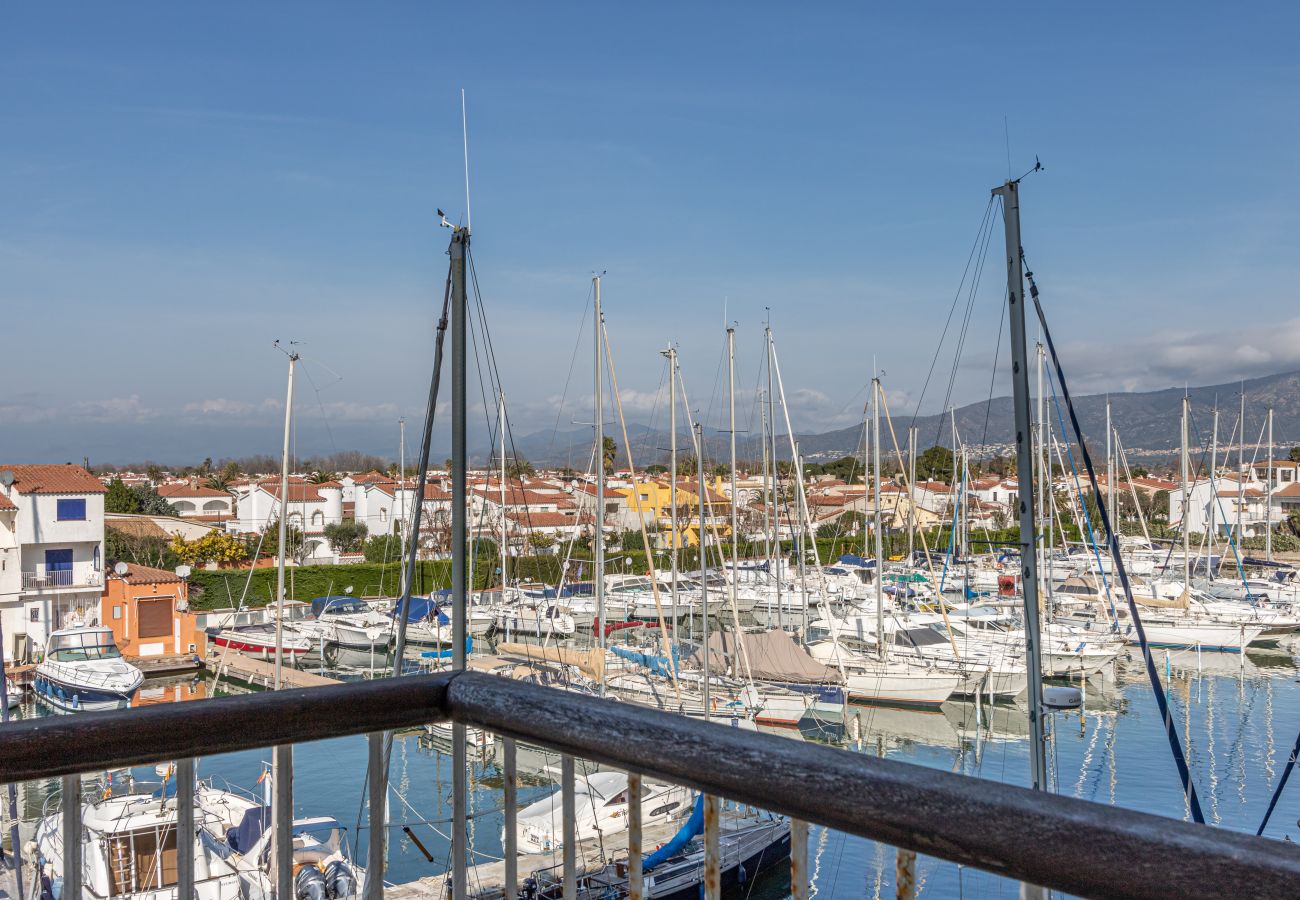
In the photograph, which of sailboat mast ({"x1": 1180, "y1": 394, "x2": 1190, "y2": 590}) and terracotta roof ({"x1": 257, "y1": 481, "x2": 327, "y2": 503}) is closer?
sailboat mast ({"x1": 1180, "y1": 394, "x2": 1190, "y2": 590})

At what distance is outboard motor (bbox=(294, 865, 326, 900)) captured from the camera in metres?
8.47

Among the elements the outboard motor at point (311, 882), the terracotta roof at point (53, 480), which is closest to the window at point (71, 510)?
the terracotta roof at point (53, 480)

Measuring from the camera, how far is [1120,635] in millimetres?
26281

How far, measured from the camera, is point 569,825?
5.83 ft

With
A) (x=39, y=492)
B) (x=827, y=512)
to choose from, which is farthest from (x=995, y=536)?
(x=39, y=492)

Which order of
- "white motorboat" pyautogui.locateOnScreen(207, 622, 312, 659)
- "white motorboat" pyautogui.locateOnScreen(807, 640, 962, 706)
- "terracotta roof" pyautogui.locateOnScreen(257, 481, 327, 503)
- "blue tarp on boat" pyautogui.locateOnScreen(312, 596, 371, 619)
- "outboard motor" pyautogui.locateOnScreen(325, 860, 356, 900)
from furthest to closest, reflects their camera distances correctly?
"terracotta roof" pyautogui.locateOnScreen(257, 481, 327, 503)
"blue tarp on boat" pyautogui.locateOnScreen(312, 596, 371, 619)
"white motorboat" pyautogui.locateOnScreen(207, 622, 312, 659)
"white motorboat" pyautogui.locateOnScreen(807, 640, 962, 706)
"outboard motor" pyautogui.locateOnScreen(325, 860, 356, 900)

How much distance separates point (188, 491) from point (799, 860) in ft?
186

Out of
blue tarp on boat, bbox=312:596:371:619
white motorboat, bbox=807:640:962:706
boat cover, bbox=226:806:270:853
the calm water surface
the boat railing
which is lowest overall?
the calm water surface

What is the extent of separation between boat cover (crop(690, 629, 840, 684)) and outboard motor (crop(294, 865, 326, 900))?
12.2 m

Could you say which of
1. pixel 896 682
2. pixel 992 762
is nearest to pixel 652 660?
pixel 896 682

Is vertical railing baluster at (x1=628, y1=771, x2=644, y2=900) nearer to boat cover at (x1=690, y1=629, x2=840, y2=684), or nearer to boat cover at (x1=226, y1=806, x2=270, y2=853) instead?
boat cover at (x1=226, y1=806, x2=270, y2=853)

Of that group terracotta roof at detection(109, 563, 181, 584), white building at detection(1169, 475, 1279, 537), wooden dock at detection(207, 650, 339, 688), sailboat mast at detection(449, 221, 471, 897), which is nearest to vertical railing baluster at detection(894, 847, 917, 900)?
sailboat mast at detection(449, 221, 471, 897)

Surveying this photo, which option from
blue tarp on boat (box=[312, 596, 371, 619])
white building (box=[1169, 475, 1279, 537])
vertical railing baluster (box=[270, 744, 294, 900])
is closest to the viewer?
vertical railing baluster (box=[270, 744, 294, 900])

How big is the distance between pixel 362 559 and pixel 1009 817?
43223mm
